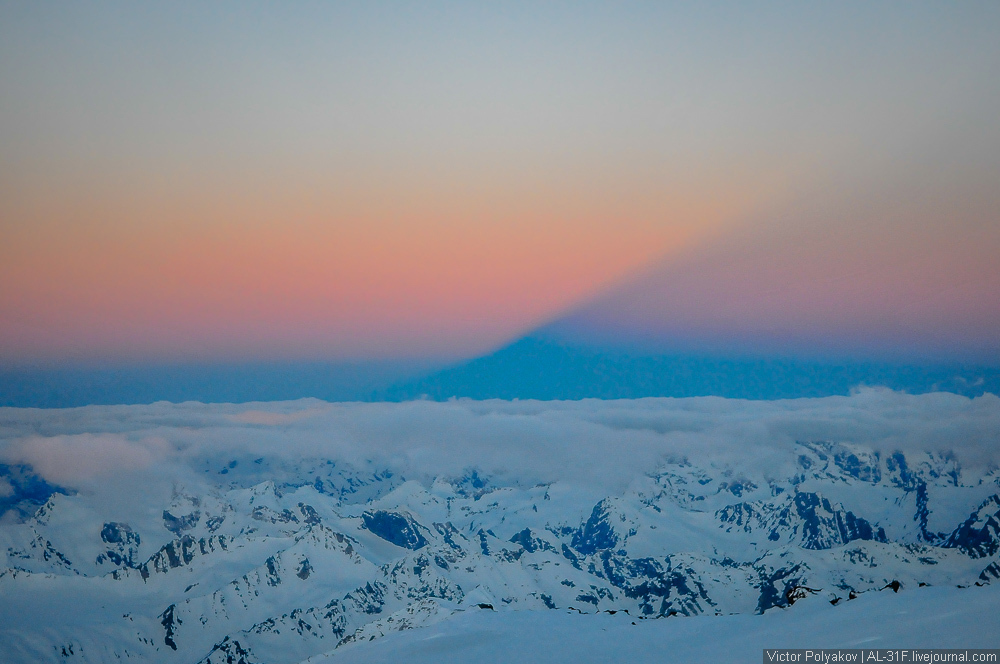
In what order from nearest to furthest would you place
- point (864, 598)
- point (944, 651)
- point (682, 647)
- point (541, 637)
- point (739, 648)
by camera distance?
point (944, 651) → point (739, 648) → point (682, 647) → point (864, 598) → point (541, 637)

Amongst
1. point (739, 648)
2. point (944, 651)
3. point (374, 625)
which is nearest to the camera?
point (944, 651)

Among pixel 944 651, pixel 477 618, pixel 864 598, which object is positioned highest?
pixel 944 651

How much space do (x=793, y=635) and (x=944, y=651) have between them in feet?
28.9

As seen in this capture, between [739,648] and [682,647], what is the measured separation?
440 cm

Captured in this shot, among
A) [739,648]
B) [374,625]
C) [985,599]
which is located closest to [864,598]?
[985,599]

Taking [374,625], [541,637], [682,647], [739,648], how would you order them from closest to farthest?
[739,648], [682,647], [541,637], [374,625]

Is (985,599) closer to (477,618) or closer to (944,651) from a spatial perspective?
(944,651)

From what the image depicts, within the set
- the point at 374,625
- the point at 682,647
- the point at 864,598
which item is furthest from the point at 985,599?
the point at 374,625

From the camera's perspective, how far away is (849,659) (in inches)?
1041

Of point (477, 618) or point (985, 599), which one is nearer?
point (985, 599)

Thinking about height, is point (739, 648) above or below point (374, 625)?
above

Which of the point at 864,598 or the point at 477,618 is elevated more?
the point at 864,598

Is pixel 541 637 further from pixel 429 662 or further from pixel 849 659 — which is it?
pixel 849 659

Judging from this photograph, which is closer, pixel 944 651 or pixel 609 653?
pixel 944 651
